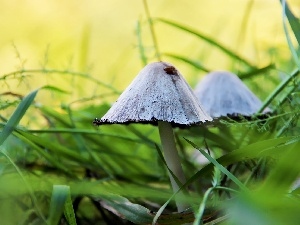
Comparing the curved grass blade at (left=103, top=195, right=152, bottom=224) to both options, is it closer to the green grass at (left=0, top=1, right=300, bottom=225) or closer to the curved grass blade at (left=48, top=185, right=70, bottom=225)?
the green grass at (left=0, top=1, right=300, bottom=225)

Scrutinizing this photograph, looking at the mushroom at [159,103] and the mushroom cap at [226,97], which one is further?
the mushroom cap at [226,97]

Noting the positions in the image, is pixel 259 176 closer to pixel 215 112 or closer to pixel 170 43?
pixel 215 112

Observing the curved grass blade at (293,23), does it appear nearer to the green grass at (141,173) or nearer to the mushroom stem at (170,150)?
the green grass at (141,173)

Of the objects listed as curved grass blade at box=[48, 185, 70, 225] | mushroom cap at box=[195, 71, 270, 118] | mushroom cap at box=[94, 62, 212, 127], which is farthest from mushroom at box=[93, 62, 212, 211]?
mushroom cap at box=[195, 71, 270, 118]

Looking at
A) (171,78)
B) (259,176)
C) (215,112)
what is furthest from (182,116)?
(215,112)

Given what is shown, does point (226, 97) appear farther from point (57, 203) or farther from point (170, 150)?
point (57, 203)

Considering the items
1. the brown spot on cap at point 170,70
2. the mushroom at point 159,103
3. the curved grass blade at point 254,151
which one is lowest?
the curved grass blade at point 254,151

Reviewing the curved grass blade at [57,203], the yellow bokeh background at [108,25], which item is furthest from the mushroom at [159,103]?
the yellow bokeh background at [108,25]
